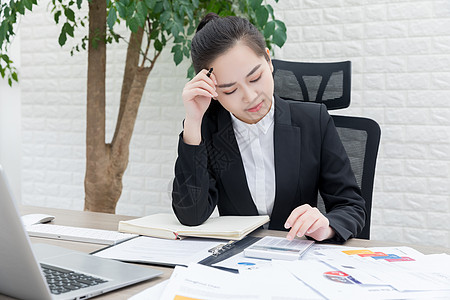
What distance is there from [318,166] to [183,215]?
0.40 metres

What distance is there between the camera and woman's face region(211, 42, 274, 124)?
1146 millimetres

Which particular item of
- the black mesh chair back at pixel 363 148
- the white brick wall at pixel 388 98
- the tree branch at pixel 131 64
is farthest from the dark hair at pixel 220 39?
the white brick wall at pixel 388 98

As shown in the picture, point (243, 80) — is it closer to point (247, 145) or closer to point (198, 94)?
point (198, 94)

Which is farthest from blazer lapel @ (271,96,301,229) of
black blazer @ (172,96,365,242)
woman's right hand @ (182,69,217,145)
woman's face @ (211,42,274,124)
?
woman's right hand @ (182,69,217,145)

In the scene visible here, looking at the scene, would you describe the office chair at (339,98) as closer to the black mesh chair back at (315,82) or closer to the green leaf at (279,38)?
the black mesh chair back at (315,82)

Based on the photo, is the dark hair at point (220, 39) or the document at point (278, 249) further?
the dark hair at point (220, 39)

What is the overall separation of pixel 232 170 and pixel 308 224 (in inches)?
15.2

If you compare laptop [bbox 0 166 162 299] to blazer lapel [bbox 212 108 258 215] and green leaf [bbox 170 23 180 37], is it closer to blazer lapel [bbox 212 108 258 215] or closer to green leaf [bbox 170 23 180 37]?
blazer lapel [bbox 212 108 258 215]

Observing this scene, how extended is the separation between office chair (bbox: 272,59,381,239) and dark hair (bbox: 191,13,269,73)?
289 mm

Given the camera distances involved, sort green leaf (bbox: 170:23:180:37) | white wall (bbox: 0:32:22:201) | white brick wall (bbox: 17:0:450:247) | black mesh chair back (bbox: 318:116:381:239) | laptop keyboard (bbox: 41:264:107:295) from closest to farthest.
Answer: laptop keyboard (bbox: 41:264:107:295)
black mesh chair back (bbox: 318:116:381:239)
green leaf (bbox: 170:23:180:37)
white brick wall (bbox: 17:0:450:247)
white wall (bbox: 0:32:22:201)

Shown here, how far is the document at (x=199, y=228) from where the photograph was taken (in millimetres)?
979

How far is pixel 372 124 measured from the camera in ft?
4.60

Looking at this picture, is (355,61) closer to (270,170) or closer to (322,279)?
(270,170)

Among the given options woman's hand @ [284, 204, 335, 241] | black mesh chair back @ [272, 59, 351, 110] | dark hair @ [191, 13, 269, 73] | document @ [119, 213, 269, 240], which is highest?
dark hair @ [191, 13, 269, 73]
